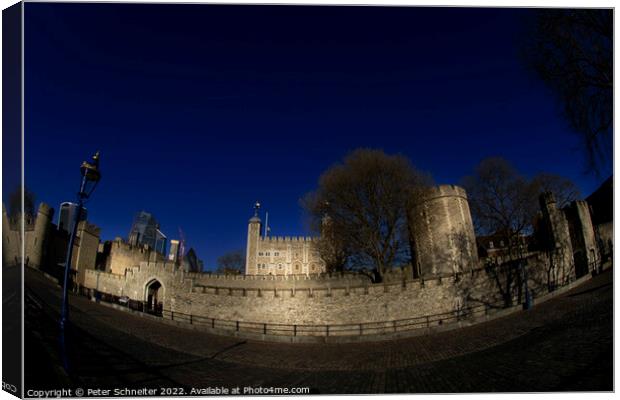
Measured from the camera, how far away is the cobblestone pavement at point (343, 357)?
3.29 m

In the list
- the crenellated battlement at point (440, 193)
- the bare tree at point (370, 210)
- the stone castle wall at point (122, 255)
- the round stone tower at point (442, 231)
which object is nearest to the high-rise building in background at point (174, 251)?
the stone castle wall at point (122, 255)

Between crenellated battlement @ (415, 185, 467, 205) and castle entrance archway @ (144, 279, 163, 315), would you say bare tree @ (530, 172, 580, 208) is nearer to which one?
crenellated battlement @ (415, 185, 467, 205)

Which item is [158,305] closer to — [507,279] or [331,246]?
[331,246]

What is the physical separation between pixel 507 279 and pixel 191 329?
23.5 ft

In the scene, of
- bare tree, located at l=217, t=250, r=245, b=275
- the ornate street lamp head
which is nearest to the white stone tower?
bare tree, located at l=217, t=250, r=245, b=275

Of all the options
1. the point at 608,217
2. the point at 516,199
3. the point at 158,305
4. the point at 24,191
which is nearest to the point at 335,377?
the point at 158,305

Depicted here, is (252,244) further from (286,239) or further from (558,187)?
(558,187)

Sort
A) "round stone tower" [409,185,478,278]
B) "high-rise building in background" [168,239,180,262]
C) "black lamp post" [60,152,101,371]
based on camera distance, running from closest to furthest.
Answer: "black lamp post" [60,152,101,371]
"high-rise building in background" [168,239,180,262]
"round stone tower" [409,185,478,278]

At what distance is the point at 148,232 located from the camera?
409 centimetres

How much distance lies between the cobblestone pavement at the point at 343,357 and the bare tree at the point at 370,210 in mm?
2248

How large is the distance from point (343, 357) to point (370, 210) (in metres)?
3.57

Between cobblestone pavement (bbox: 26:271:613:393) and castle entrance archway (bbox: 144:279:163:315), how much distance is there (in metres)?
0.17

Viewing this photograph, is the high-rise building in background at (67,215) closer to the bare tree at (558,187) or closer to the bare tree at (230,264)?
the bare tree at (230,264)

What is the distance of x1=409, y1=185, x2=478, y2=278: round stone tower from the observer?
692 centimetres
